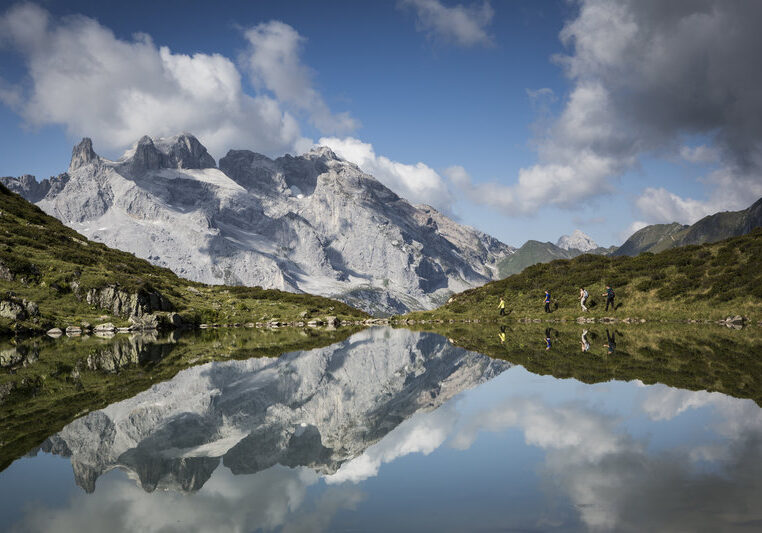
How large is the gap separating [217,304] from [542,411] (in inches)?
2650

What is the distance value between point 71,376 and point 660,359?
83.8 feet

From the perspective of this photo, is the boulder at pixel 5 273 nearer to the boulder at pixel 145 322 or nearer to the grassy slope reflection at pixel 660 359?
the boulder at pixel 145 322

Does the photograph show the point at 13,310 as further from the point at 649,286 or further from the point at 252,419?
the point at 649,286

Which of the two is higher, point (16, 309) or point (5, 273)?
point (5, 273)

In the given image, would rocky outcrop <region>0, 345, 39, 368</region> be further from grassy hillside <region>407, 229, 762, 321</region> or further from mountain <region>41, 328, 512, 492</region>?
grassy hillside <region>407, 229, 762, 321</region>

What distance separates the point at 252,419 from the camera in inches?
489

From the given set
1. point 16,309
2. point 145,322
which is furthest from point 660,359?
point 16,309

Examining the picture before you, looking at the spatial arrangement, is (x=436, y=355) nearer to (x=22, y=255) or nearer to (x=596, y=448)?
(x=596, y=448)

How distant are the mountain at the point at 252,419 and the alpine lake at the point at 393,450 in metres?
0.07

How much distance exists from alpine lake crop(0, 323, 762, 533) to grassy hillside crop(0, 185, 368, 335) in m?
38.3

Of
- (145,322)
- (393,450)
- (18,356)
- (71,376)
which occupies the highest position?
(145,322)

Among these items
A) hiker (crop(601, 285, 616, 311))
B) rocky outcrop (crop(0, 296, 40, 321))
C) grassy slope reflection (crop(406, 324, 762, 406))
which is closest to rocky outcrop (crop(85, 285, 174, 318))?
rocky outcrop (crop(0, 296, 40, 321))

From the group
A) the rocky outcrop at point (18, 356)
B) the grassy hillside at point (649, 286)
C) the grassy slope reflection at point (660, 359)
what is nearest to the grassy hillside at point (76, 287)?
the rocky outcrop at point (18, 356)

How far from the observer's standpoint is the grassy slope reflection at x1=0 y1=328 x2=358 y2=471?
12.0m
